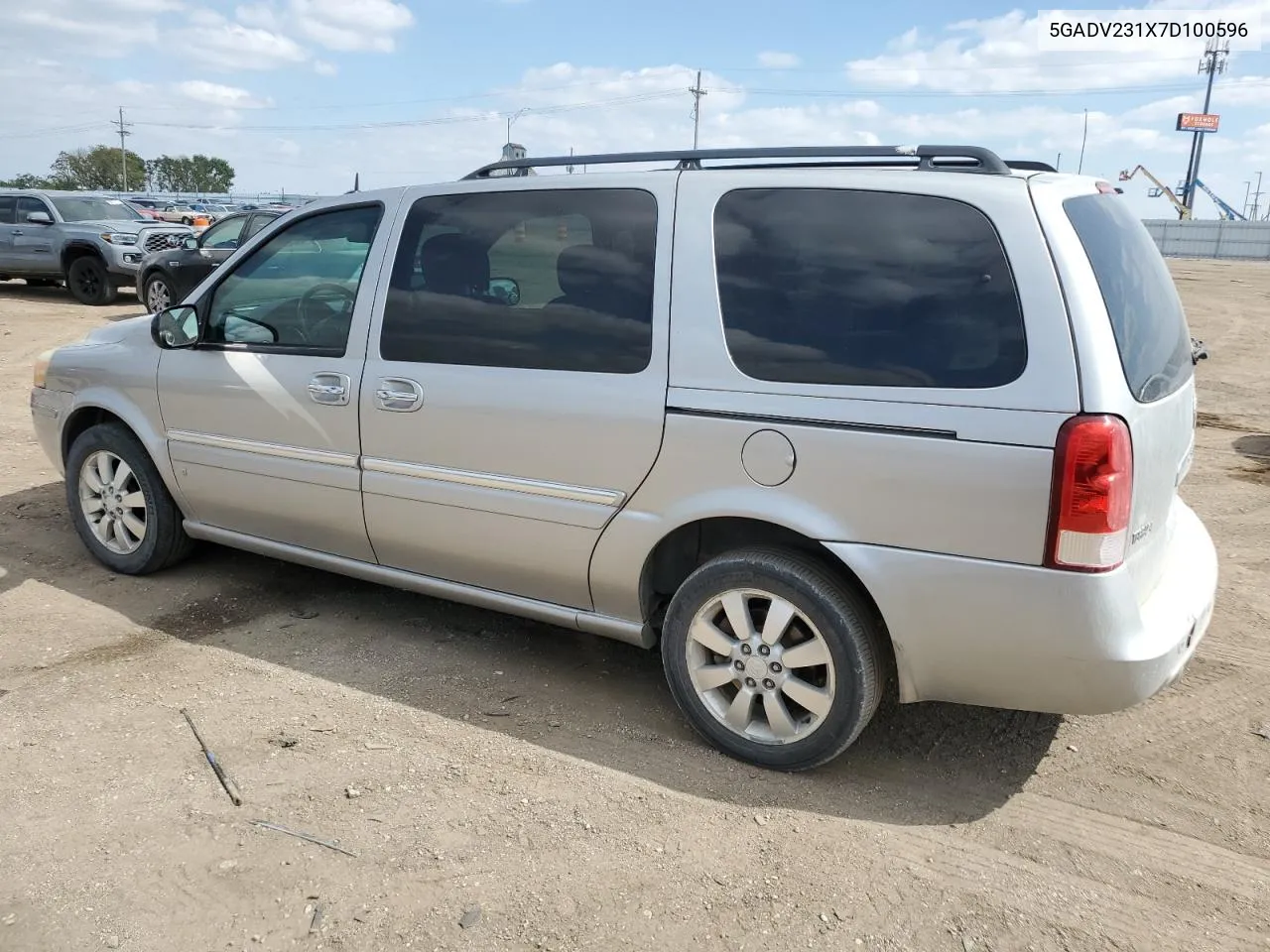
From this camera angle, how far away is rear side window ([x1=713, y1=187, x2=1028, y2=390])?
9.36 ft

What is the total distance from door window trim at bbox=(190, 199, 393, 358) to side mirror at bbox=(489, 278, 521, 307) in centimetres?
60

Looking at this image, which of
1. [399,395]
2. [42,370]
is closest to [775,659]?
[399,395]

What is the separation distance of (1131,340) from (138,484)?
4.24 metres

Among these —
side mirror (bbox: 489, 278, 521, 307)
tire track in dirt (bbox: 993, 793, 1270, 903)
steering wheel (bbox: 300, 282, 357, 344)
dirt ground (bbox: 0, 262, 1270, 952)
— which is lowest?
dirt ground (bbox: 0, 262, 1270, 952)

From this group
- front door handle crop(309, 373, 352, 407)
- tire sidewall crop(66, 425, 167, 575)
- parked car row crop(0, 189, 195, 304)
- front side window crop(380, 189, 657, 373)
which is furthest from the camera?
parked car row crop(0, 189, 195, 304)

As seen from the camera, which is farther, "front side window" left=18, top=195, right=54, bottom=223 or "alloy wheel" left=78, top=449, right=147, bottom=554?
"front side window" left=18, top=195, right=54, bottom=223

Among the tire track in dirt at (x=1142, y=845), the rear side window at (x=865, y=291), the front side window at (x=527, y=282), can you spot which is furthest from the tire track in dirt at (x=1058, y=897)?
the front side window at (x=527, y=282)

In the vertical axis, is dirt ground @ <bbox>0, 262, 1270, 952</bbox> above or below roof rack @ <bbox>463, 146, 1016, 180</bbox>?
below

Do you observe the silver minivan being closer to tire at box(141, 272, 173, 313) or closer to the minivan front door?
the minivan front door

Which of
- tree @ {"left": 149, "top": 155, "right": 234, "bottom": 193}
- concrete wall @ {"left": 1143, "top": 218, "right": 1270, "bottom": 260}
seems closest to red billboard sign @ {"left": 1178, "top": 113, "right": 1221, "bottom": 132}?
concrete wall @ {"left": 1143, "top": 218, "right": 1270, "bottom": 260}

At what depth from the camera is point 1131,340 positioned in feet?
9.53

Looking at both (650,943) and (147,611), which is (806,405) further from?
(147,611)

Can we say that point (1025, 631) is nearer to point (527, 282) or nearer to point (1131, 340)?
point (1131, 340)

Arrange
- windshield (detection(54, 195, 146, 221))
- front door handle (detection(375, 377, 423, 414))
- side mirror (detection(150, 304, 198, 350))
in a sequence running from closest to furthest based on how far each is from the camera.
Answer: front door handle (detection(375, 377, 423, 414)), side mirror (detection(150, 304, 198, 350)), windshield (detection(54, 195, 146, 221))
